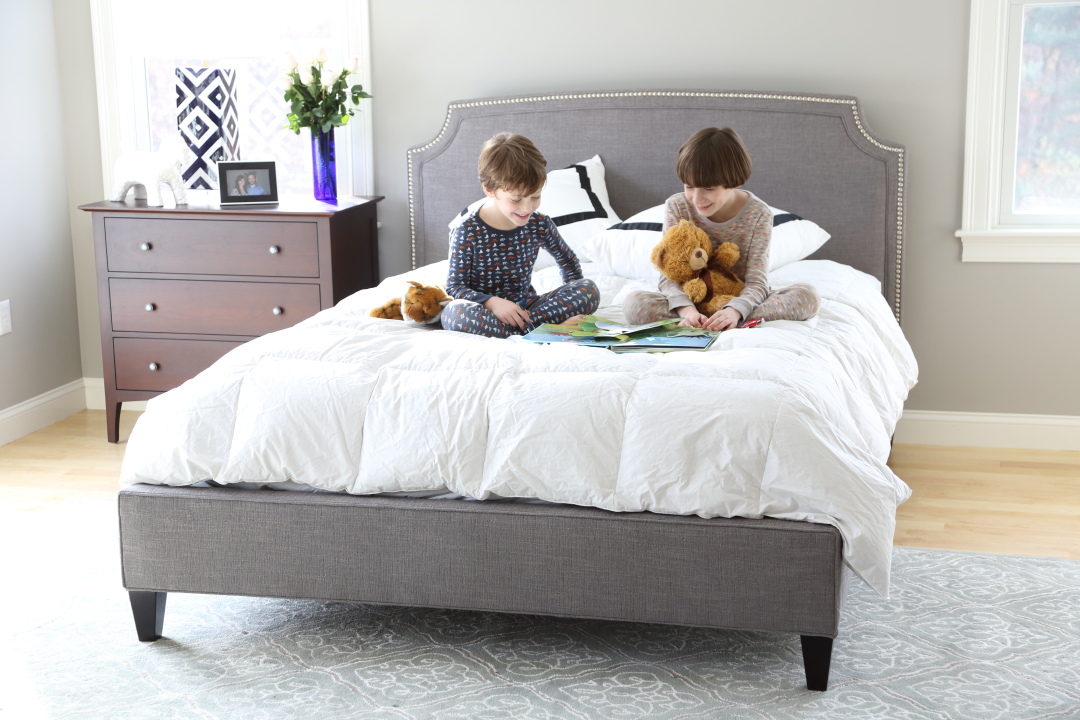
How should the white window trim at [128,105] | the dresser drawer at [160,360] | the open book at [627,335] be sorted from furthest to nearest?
the white window trim at [128,105] < the dresser drawer at [160,360] < the open book at [627,335]

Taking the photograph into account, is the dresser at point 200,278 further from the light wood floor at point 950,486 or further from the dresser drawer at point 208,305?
the light wood floor at point 950,486

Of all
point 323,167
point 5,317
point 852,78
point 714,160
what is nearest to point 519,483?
point 714,160

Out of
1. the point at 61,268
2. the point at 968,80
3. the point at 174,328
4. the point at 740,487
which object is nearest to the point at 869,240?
the point at 968,80

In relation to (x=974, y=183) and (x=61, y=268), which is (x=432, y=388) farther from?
(x=61, y=268)

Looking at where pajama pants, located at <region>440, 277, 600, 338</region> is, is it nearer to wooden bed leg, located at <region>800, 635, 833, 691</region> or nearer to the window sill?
wooden bed leg, located at <region>800, 635, 833, 691</region>

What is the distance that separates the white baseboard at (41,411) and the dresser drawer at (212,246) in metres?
0.63

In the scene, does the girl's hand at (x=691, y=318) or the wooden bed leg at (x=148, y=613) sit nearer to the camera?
the wooden bed leg at (x=148, y=613)

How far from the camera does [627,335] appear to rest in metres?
2.24

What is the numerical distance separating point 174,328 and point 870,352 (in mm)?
2237

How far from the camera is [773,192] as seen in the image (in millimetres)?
3414

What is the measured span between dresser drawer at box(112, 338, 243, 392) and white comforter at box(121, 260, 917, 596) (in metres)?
1.41

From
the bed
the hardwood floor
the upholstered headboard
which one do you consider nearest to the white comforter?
the bed

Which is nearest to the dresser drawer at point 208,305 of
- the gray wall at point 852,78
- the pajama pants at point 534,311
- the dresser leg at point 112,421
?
the dresser leg at point 112,421

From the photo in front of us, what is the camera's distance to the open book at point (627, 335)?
2.15 m
